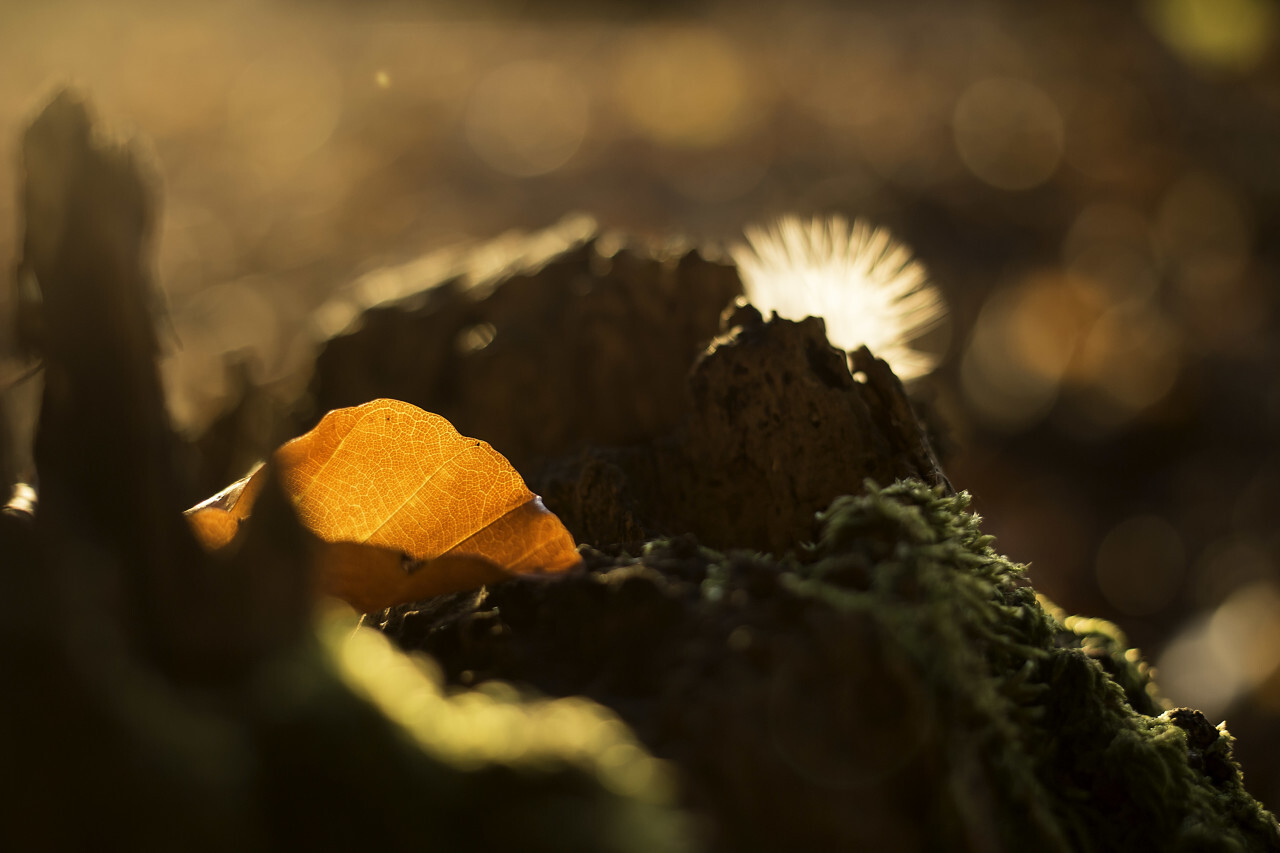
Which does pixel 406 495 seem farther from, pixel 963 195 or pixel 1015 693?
pixel 963 195

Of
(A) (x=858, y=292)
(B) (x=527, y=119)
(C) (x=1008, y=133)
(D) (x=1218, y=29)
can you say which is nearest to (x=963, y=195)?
(C) (x=1008, y=133)

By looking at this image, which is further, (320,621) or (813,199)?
(813,199)

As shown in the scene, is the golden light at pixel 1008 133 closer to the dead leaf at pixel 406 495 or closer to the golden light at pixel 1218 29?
the golden light at pixel 1218 29

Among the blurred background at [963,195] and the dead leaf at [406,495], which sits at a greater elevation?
the blurred background at [963,195]

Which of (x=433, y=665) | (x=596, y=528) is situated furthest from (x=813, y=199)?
(x=433, y=665)

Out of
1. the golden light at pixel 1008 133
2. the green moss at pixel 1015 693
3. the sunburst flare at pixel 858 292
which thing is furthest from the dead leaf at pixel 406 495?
the golden light at pixel 1008 133

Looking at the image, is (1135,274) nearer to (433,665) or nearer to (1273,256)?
(1273,256)
